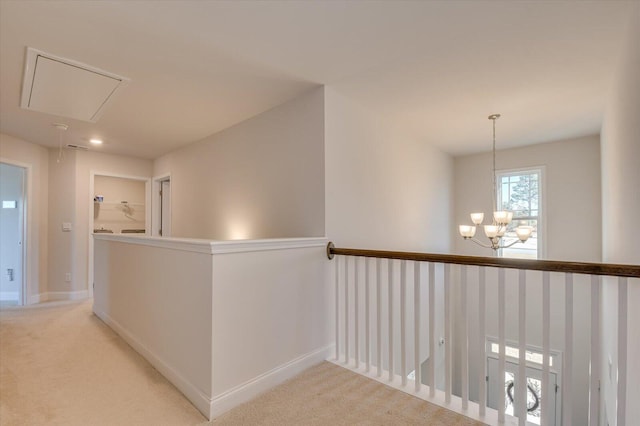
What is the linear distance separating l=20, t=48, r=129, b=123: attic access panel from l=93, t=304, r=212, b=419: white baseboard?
86.9 inches

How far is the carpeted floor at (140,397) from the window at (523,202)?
3.53m

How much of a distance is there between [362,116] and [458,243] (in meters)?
3.32

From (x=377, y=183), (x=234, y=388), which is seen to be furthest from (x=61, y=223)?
(x=377, y=183)

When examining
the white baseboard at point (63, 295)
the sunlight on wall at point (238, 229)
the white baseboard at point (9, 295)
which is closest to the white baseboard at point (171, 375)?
the sunlight on wall at point (238, 229)

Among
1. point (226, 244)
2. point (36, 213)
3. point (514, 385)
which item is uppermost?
point (36, 213)

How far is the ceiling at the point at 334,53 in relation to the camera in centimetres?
165

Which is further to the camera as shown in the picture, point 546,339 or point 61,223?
point 61,223

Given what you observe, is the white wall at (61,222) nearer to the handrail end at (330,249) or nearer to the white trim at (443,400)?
the handrail end at (330,249)

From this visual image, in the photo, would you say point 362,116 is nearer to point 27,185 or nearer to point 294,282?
point 294,282

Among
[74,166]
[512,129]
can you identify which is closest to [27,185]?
[74,166]

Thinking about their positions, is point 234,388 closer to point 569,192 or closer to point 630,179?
point 630,179

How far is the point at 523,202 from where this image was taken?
14.7ft

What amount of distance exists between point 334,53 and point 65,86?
89.0 inches

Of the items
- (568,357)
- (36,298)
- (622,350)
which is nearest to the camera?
(622,350)
